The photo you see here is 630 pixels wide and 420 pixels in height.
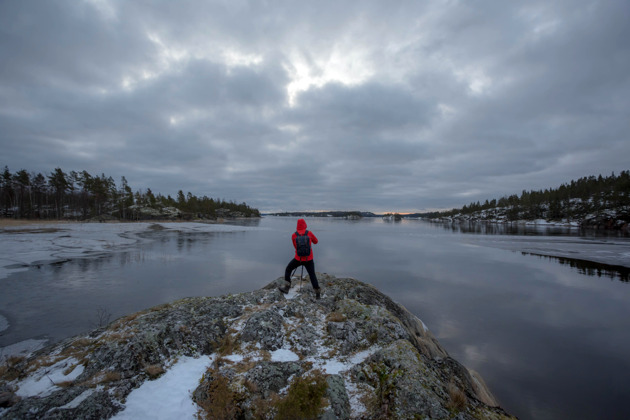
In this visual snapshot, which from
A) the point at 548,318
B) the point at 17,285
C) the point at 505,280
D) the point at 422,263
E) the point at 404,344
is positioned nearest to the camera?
the point at 404,344

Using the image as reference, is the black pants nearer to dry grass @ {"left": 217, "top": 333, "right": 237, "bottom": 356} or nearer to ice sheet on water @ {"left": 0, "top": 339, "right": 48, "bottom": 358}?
dry grass @ {"left": 217, "top": 333, "right": 237, "bottom": 356}

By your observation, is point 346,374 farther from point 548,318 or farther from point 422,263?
point 422,263

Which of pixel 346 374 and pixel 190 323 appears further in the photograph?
pixel 190 323

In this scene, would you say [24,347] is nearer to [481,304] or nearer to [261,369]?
[261,369]

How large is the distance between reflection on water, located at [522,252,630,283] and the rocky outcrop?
940 inches

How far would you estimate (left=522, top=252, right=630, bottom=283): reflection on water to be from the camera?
67.6ft

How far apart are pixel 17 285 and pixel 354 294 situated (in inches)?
782

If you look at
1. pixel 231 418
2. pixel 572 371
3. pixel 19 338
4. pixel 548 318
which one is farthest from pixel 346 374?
pixel 548 318

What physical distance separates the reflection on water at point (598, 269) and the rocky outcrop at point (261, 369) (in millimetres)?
23879

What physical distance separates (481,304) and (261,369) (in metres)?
14.7

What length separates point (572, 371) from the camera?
8539 millimetres

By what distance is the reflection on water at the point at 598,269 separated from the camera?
811 inches

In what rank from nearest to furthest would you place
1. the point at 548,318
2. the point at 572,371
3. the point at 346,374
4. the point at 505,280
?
the point at 346,374 < the point at 572,371 < the point at 548,318 < the point at 505,280

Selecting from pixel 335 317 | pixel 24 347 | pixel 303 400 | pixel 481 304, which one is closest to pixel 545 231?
pixel 481 304
